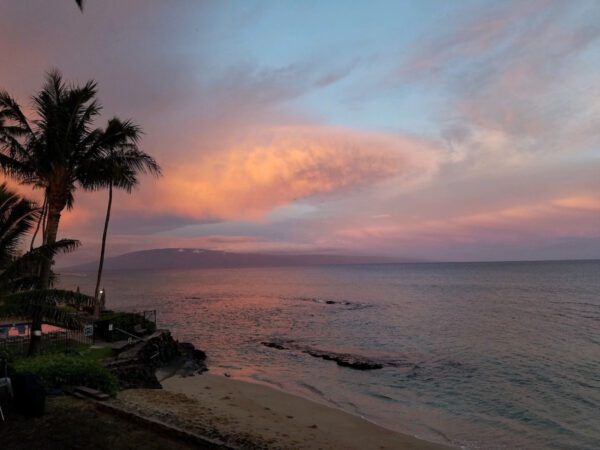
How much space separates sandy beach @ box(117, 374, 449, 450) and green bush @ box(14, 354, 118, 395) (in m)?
0.80

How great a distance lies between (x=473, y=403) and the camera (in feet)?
65.1

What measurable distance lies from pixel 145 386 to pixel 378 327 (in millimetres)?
32104

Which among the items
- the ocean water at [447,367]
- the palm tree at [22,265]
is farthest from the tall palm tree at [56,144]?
A: the ocean water at [447,367]

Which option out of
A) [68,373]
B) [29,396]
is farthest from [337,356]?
[29,396]

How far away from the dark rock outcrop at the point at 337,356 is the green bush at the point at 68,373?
54.8 feet

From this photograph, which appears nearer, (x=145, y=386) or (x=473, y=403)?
(x=145, y=386)

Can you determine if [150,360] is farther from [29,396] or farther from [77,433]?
[77,433]

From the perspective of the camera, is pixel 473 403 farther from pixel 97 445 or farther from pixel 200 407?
pixel 97 445

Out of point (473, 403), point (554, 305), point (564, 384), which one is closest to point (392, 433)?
point (473, 403)

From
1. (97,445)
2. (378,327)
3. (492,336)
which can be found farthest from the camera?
(378,327)

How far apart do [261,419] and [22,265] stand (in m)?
9.17

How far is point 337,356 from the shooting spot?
30.2 metres

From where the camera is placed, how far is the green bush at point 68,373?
12.9 meters

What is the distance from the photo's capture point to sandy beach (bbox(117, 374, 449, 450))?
472 inches
